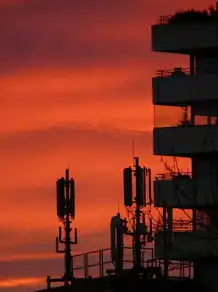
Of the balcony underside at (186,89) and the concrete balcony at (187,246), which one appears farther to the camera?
the balcony underside at (186,89)

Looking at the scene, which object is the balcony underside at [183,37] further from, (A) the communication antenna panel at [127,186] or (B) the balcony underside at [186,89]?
(A) the communication antenna panel at [127,186]

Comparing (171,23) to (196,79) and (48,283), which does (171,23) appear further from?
(48,283)

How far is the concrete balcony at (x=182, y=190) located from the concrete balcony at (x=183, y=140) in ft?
5.75

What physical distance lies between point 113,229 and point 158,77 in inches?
398

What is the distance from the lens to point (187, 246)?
7441 inches

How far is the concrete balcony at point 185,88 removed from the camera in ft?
620

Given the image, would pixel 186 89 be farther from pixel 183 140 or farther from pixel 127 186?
pixel 127 186

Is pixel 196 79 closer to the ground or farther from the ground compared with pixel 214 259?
farther from the ground

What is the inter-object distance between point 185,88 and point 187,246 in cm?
996

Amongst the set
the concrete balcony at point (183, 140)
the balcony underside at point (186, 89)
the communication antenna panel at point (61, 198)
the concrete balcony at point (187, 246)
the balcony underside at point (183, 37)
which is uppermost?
the balcony underside at point (183, 37)

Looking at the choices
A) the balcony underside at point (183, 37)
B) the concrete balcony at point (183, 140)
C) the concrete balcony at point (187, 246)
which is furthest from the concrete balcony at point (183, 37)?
the concrete balcony at point (187, 246)

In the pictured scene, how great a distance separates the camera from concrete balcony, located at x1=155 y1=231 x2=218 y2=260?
Result: 188m

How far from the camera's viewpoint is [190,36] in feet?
623

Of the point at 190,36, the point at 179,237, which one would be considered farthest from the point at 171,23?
the point at 179,237
